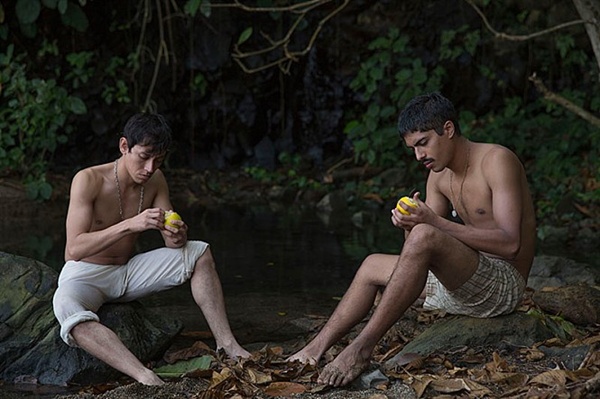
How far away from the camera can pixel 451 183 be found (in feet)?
16.1

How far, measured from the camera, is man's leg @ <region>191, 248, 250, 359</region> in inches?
199

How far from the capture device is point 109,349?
4.57 metres

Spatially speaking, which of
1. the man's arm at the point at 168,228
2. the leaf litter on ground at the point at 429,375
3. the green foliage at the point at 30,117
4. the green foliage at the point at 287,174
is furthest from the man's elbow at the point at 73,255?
the green foliage at the point at 287,174

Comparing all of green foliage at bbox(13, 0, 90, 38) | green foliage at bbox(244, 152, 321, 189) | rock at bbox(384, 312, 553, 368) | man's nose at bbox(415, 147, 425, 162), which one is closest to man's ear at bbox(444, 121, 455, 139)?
man's nose at bbox(415, 147, 425, 162)

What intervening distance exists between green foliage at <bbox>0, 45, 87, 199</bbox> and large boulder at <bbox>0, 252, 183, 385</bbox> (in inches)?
214

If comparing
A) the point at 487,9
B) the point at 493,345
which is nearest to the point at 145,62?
the point at 487,9

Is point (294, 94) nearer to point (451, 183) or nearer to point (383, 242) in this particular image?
point (383, 242)

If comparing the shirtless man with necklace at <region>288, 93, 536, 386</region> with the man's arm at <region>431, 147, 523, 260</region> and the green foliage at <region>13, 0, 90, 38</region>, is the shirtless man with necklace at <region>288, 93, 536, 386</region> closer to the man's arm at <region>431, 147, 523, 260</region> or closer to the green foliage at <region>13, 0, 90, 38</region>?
the man's arm at <region>431, 147, 523, 260</region>

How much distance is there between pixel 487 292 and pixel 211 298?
147cm

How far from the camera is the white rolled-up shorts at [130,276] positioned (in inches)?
196

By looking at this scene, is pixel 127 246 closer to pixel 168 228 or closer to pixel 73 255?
pixel 73 255

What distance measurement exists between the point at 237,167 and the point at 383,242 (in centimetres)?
514

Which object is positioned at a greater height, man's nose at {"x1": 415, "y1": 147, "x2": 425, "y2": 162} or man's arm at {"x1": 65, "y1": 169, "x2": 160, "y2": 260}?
man's nose at {"x1": 415, "y1": 147, "x2": 425, "y2": 162}

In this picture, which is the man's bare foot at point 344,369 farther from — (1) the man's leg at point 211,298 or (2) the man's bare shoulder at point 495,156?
(2) the man's bare shoulder at point 495,156
